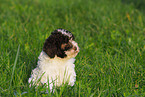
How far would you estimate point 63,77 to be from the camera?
2.76 meters

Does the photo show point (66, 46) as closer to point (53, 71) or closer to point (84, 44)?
point (53, 71)

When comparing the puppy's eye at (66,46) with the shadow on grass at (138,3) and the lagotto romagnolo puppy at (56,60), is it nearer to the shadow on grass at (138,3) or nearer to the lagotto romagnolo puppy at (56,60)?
the lagotto romagnolo puppy at (56,60)

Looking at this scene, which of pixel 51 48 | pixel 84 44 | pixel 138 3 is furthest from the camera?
pixel 138 3

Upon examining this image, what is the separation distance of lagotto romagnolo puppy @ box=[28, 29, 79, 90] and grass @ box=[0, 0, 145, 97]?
0.15 meters

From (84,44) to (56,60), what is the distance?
6.16 ft

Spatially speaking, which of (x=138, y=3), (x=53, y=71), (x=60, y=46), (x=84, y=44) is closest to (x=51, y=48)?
(x=60, y=46)

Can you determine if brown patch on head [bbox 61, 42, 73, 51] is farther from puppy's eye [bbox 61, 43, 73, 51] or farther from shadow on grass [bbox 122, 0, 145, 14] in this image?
shadow on grass [bbox 122, 0, 145, 14]

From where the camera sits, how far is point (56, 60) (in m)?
2.68

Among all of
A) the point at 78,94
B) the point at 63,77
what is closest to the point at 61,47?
the point at 63,77

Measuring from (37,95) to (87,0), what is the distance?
18.6 ft

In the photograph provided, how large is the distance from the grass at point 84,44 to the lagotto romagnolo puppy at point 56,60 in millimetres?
148

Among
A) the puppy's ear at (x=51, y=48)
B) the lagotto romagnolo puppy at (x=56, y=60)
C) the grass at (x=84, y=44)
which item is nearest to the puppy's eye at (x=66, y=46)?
→ the lagotto romagnolo puppy at (x=56, y=60)

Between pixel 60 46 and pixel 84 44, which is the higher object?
pixel 60 46

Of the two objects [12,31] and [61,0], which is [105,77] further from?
[61,0]
